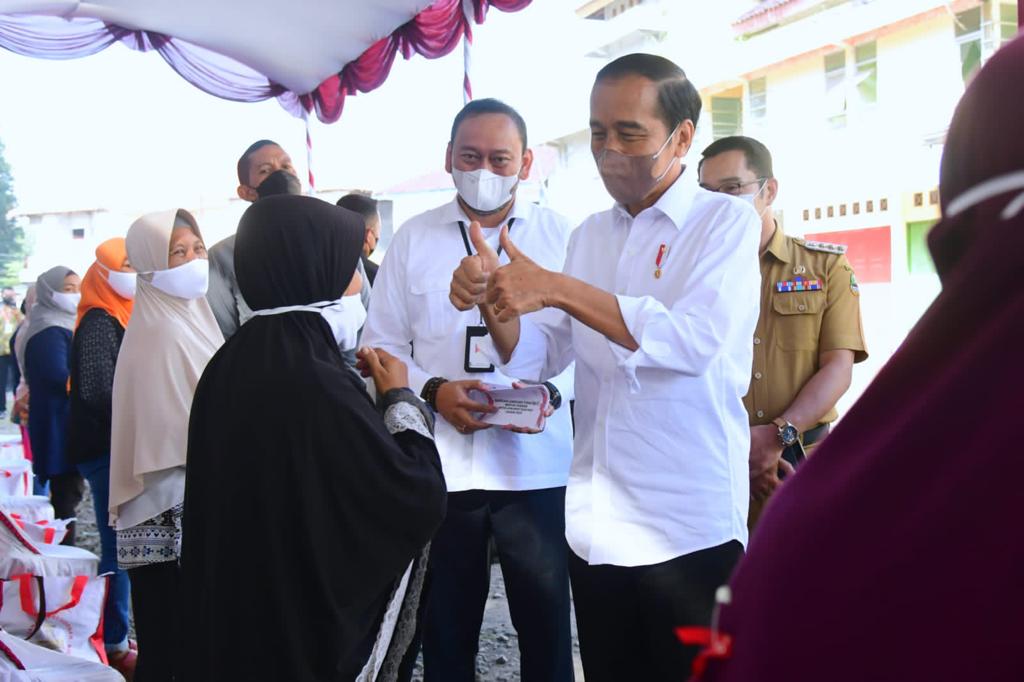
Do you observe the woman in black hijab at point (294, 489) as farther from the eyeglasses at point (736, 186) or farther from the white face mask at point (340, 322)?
the eyeglasses at point (736, 186)

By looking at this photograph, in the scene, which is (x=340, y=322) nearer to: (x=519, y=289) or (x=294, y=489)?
(x=294, y=489)

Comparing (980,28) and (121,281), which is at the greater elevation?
(980,28)

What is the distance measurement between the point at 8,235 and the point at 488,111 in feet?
101

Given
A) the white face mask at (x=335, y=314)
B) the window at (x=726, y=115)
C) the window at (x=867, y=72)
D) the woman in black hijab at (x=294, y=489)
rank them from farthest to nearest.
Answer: the window at (x=726, y=115), the window at (x=867, y=72), the white face mask at (x=335, y=314), the woman in black hijab at (x=294, y=489)

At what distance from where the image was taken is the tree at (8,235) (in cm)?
2758

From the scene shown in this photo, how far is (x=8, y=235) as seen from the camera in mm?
28750

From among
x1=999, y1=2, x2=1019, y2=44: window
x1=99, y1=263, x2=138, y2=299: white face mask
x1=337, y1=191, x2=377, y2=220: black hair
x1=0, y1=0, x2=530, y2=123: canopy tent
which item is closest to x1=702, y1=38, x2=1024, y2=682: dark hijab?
x1=99, y1=263, x2=138, y2=299: white face mask

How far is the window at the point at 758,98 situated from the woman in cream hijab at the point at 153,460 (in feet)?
48.7

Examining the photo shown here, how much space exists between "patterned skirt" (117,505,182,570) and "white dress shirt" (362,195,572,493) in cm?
79

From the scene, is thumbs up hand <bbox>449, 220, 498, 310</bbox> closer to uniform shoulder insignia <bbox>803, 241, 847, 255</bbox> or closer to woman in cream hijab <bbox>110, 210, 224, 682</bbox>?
uniform shoulder insignia <bbox>803, 241, 847, 255</bbox>

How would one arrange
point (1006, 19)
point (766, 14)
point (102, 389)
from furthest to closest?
point (766, 14) → point (1006, 19) → point (102, 389)

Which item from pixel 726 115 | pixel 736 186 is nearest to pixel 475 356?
pixel 736 186

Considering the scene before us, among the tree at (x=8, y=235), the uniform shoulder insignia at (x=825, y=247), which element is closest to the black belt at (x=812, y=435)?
the uniform shoulder insignia at (x=825, y=247)

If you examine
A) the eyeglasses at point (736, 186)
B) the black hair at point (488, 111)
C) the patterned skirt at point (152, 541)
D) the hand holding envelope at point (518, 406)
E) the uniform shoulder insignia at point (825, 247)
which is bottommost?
the patterned skirt at point (152, 541)
